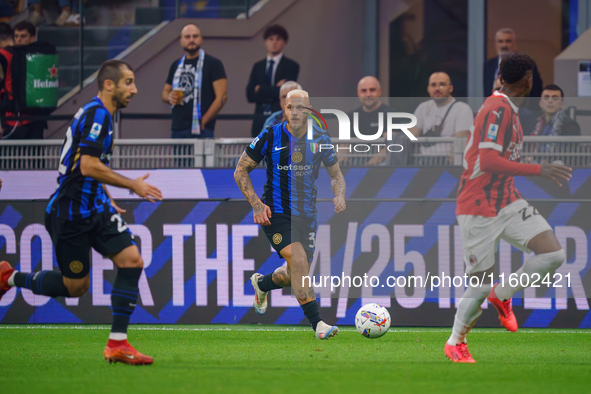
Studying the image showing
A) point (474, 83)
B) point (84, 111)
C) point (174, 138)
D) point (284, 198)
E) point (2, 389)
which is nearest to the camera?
point (2, 389)

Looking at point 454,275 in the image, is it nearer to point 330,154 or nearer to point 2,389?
point 330,154

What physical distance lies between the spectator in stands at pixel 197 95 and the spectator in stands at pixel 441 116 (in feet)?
8.36

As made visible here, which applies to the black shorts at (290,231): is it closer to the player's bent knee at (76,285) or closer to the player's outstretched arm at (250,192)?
the player's outstretched arm at (250,192)

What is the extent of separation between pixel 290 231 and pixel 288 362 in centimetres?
184

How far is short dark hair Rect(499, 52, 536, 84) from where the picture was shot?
22.1 ft

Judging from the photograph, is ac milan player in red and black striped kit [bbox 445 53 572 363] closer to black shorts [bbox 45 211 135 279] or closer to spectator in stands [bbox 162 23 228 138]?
black shorts [bbox 45 211 135 279]

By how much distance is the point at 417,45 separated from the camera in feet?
52.0

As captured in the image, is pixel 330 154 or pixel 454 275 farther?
pixel 454 275

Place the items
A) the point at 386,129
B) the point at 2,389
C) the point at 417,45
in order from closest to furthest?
the point at 2,389
the point at 386,129
the point at 417,45

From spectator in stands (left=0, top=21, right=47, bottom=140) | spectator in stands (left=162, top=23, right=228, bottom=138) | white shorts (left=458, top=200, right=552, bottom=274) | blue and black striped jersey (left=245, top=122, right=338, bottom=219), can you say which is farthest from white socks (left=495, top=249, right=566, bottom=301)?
spectator in stands (left=0, top=21, right=47, bottom=140)

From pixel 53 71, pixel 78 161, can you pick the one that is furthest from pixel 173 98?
pixel 78 161

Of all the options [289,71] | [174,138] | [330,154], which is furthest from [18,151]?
[330,154]

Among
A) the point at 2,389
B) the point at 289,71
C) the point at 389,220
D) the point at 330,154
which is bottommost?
the point at 2,389

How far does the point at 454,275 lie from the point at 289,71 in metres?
3.72
